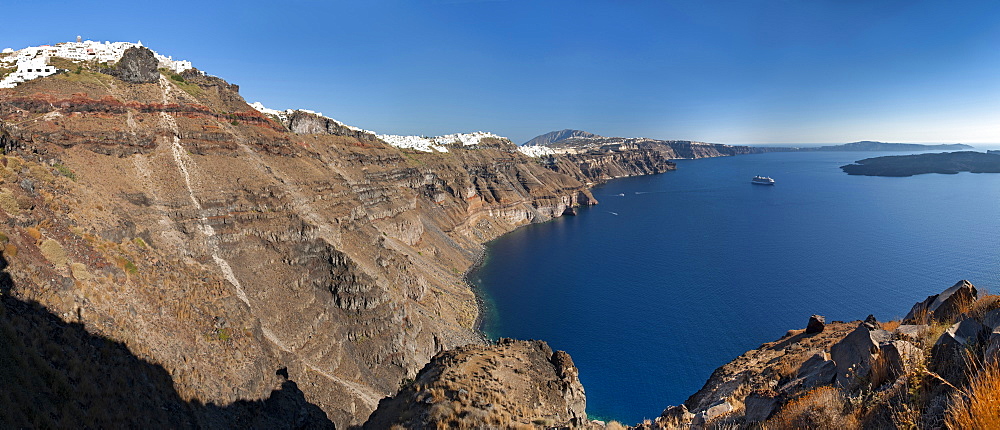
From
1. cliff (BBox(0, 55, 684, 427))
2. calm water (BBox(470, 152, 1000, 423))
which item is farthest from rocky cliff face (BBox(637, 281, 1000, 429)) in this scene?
calm water (BBox(470, 152, 1000, 423))

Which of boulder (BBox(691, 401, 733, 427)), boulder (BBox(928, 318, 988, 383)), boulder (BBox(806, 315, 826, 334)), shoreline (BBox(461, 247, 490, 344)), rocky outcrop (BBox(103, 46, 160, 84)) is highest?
rocky outcrop (BBox(103, 46, 160, 84))

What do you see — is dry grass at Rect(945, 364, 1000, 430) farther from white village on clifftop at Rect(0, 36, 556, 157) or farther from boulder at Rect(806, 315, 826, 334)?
white village on clifftop at Rect(0, 36, 556, 157)

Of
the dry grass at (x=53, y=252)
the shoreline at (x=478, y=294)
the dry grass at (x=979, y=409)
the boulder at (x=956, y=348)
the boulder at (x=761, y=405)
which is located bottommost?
the shoreline at (x=478, y=294)

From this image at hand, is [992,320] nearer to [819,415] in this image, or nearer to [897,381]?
[897,381]

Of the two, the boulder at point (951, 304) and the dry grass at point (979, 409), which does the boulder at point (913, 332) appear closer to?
the boulder at point (951, 304)

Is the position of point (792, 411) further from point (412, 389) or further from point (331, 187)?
point (331, 187)

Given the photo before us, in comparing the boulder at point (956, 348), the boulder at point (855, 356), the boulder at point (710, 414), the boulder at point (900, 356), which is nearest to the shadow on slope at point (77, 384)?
the boulder at point (710, 414)

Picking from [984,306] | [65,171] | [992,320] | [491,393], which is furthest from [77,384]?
[984,306]
